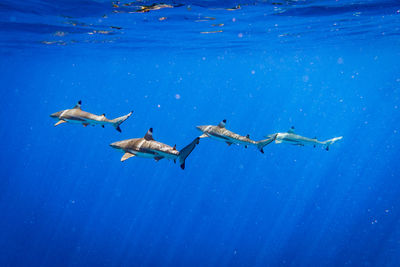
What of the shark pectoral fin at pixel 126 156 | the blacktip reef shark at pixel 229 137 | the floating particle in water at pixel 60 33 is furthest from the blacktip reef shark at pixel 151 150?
the floating particle in water at pixel 60 33

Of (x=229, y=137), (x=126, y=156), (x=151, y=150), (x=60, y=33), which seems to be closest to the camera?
(x=126, y=156)

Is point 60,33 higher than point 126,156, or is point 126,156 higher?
point 60,33

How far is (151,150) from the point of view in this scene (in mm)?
7016

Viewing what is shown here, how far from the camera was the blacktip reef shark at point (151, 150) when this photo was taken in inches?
263

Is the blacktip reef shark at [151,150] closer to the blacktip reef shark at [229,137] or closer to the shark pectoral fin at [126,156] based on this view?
the shark pectoral fin at [126,156]

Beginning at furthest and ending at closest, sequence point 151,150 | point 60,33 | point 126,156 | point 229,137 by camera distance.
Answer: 1. point 60,33
2. point 229,137
3. point 151,150
4. point 126,156

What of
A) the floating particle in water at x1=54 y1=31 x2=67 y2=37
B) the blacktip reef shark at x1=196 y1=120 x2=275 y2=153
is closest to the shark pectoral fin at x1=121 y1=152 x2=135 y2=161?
the blacktip reef shark at x1=196 y1=120 x2=275 y2=153

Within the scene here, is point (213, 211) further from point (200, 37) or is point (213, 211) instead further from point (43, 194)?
point (43, 194)

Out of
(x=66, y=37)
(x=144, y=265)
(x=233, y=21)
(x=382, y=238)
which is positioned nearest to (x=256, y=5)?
(x=233, y=21)

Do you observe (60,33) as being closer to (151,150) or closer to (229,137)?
(229,137)

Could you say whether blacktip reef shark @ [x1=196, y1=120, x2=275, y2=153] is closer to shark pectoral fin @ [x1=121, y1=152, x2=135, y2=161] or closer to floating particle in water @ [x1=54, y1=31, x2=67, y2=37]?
shark pectoral fin @ [x1=121, y1=152, x2=135, y2=161]

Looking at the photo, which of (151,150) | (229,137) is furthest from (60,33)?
(151,150)

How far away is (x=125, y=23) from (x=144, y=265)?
60.9 ft

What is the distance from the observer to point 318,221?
112ft
